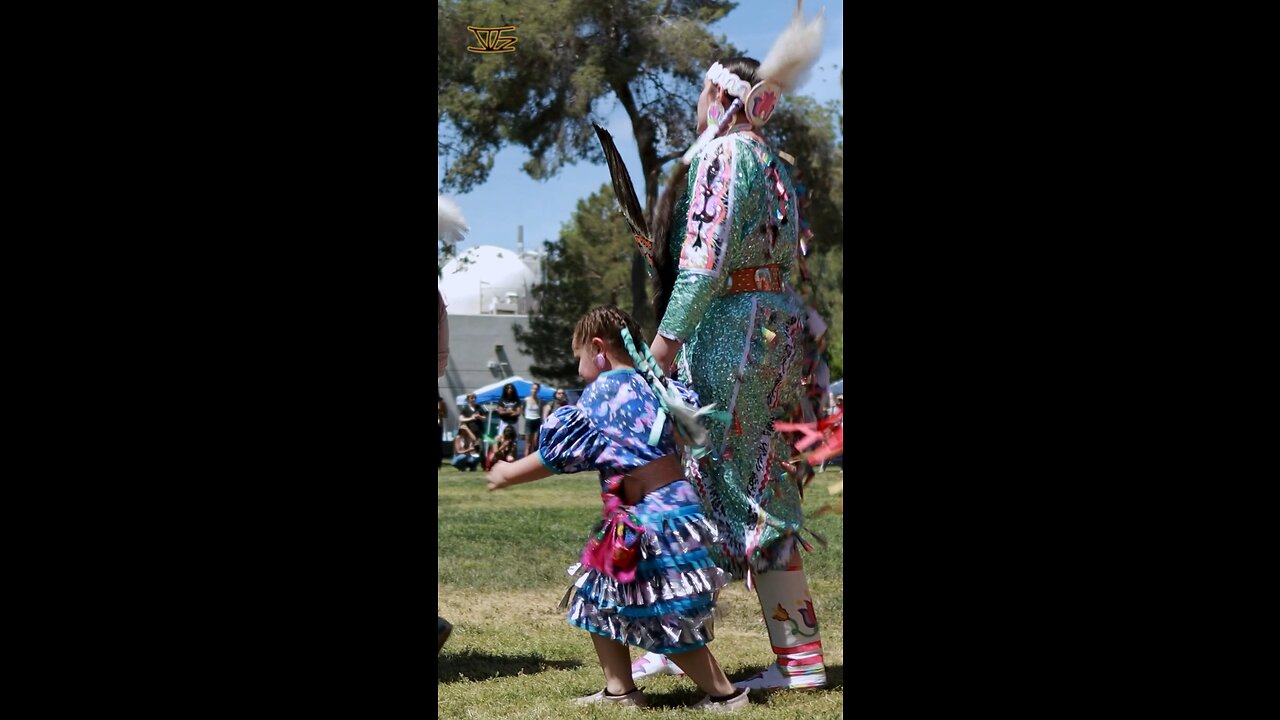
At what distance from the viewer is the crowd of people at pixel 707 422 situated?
9.62ft

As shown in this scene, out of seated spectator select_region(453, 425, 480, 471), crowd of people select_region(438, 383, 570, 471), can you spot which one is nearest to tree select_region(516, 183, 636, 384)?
crowd of people select_region(438, 383, 570, 471)

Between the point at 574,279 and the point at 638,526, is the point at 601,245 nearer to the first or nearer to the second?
the point at 574,279

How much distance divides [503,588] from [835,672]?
73.3 inches

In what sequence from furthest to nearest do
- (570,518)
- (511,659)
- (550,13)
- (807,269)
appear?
(550,13) → (570,518) → (511,659) → (807,269)

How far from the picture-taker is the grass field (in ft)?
10.1

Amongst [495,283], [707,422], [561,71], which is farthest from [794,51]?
[495,283]

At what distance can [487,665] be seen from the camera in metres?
3.65

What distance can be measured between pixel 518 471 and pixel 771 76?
1278 millimetres

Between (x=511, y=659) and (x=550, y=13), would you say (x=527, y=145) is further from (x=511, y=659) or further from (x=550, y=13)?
(x=511, y=659)

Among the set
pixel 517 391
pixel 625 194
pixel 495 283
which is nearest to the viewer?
pixel 625 194

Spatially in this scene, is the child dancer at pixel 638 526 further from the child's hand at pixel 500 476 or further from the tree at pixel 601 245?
the tree at pixel 601 245

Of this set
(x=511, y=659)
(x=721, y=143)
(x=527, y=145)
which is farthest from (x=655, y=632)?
(x=527, y=145)

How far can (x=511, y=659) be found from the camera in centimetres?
373
